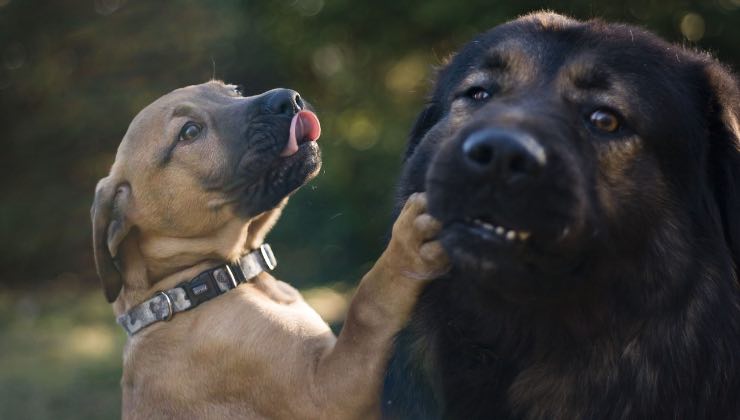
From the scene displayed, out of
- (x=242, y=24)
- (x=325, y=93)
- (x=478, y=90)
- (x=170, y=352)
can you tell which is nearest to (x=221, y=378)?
(x=170, y=352)

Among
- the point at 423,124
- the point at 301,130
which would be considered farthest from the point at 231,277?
the point at 423,124

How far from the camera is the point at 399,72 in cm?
864

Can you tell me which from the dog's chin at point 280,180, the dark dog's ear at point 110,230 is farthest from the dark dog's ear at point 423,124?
the dark dog's ear at point 110,230

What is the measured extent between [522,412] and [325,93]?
250 inches

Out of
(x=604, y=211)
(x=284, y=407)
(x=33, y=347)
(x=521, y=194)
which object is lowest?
(x=33, y=347)

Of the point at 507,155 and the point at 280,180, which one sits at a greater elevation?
the point at 507,155

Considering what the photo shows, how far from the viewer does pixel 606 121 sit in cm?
319

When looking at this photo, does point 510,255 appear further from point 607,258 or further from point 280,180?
point 280,180

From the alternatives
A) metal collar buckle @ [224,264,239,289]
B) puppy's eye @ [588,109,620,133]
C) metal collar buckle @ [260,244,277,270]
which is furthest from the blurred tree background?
puppy's eye @ [588,109,620,133]

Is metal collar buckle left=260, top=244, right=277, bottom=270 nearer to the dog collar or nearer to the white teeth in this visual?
the dog collar

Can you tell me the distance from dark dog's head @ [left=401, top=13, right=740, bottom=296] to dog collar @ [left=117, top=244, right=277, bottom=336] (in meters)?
0.92

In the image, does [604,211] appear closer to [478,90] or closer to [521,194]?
[521,194]

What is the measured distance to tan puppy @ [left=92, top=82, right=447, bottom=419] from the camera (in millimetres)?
→ 3736

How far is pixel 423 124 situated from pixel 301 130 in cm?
64
